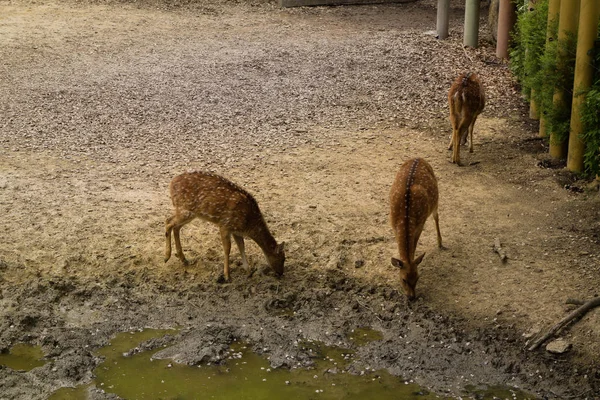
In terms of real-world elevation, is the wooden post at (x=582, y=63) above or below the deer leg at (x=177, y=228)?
above

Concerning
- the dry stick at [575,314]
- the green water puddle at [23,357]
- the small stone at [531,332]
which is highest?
the dry stick at [575,314]

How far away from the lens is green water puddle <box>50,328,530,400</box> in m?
6.51

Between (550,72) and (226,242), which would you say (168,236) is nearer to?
(226,242)

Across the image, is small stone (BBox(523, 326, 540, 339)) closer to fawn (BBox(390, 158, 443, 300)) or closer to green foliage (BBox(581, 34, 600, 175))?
fawn (BBox(390, 158, 443, 300))

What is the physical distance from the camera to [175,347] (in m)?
7.10

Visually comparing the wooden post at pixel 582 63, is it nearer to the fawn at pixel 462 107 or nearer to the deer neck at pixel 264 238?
the fawn at pixel 462 107

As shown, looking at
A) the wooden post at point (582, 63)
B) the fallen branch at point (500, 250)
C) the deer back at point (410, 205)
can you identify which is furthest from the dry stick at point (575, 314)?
the wooden post at point (582, 63)

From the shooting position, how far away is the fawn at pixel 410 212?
24.6 ft

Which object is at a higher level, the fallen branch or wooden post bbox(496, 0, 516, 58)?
wooden post bbox(496, 0, 516, 58)

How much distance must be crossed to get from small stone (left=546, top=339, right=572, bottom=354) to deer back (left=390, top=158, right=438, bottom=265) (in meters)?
1.33

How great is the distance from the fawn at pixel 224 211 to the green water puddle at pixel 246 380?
1.12m

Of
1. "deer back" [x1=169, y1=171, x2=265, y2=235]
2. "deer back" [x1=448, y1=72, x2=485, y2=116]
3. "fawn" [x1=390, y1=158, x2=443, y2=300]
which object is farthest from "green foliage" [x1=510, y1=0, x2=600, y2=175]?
"deer back" [x1=169, y1=171, x2=265, y2=235]

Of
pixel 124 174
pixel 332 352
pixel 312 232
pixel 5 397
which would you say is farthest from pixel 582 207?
pixel 5 397

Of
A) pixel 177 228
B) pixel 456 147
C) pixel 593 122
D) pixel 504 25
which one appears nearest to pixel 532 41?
pixel 456 147
